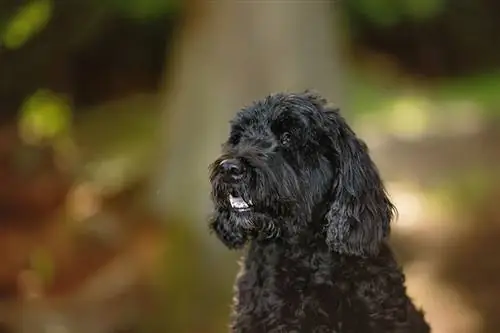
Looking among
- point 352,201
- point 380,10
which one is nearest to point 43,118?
point 380,10

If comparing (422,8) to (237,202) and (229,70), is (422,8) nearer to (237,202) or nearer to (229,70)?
(229,70)

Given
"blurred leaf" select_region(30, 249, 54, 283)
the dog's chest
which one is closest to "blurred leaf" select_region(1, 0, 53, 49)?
"blurred leaf" select_region(30, 249, 54, 283)

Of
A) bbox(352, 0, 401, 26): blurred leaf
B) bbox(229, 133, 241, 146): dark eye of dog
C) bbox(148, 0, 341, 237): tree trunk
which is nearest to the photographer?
bbox(229, 133, 241, 146): dark eye of dog

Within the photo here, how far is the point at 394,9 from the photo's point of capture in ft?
22.1

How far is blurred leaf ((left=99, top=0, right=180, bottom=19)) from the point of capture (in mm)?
6137

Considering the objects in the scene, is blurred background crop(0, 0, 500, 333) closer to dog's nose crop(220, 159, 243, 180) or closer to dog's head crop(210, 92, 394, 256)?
dog's head crop(210, 92, 394, 256)

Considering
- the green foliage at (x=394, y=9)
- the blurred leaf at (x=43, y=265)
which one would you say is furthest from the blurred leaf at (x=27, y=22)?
the green foliage at (x=394, y=9)

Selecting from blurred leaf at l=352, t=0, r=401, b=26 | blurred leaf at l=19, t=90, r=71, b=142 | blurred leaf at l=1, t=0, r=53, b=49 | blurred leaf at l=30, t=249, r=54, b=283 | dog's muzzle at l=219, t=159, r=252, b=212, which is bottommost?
dog's muzzle at l=219, t=159, r=252, b=212

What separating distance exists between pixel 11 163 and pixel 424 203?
2478 mm

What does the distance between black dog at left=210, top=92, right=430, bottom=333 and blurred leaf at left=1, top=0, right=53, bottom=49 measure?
2.74 m

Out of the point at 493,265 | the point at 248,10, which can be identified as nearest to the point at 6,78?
the point at 248,10

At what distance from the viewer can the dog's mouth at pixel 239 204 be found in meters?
2.29

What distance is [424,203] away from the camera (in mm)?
4781

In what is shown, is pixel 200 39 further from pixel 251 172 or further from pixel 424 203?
pixel 251 172
